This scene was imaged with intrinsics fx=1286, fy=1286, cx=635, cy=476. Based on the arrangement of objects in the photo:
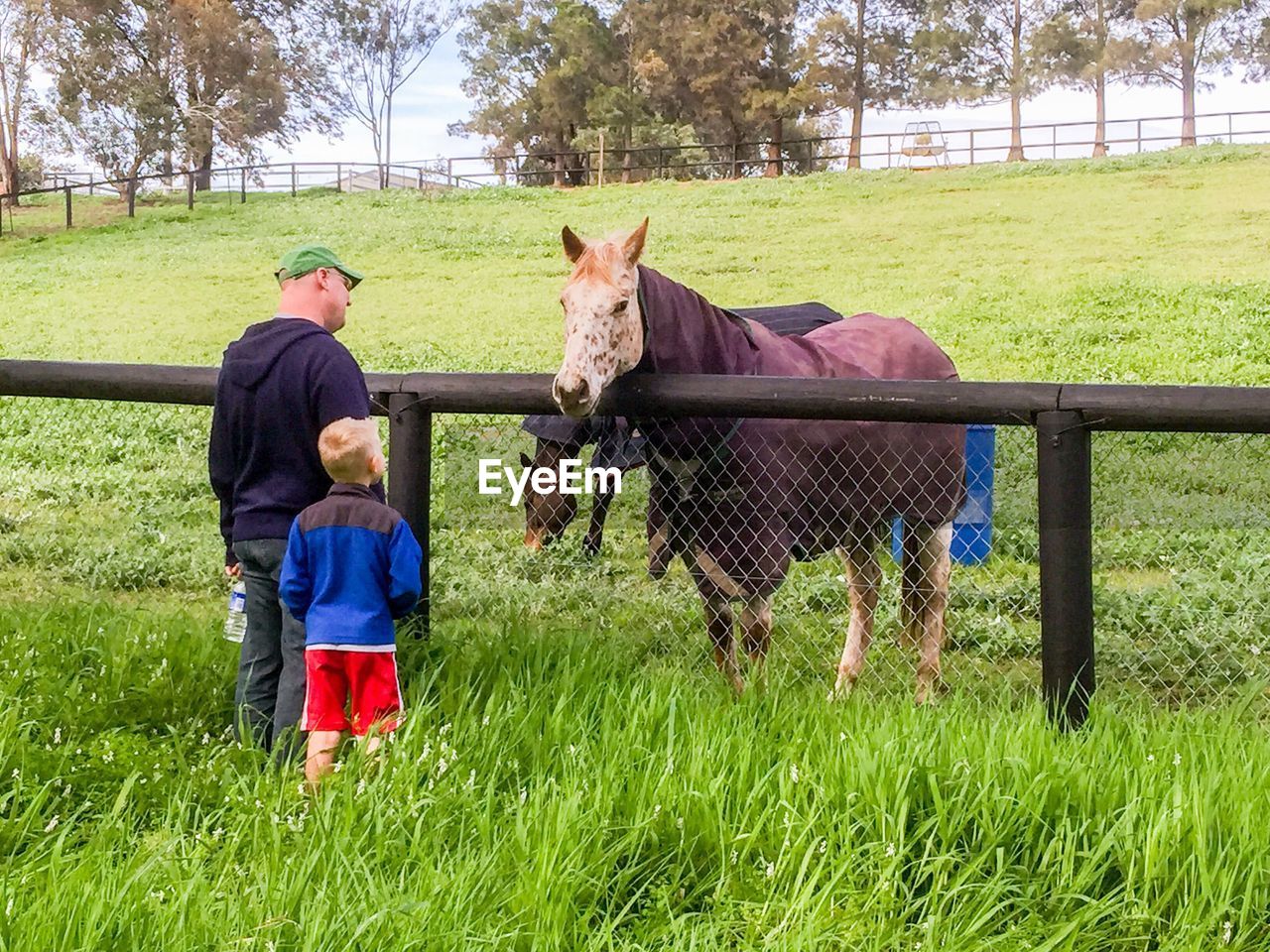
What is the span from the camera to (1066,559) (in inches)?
141

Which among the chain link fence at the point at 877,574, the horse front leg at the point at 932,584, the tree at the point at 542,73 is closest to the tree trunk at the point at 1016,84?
the tree at the point at 542,73

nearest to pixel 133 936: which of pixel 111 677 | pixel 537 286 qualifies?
pixel 111 677

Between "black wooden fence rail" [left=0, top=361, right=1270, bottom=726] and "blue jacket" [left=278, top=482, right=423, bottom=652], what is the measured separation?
0.70 meters

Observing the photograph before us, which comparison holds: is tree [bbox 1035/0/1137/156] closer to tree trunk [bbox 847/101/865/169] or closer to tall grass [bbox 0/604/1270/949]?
tree trunk [bbox 847/101/865/169]

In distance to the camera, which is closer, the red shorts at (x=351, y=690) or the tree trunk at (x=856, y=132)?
the red shorts at (x=351, y=690)

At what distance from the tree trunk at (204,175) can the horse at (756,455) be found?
30306 mm

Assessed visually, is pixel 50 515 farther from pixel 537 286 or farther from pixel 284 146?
pixel 284 146

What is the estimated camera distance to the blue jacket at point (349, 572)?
10.7ft

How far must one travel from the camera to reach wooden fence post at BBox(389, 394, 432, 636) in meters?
4.02

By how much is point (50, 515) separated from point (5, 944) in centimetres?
670

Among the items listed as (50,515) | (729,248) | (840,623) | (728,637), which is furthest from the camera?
(729,248)

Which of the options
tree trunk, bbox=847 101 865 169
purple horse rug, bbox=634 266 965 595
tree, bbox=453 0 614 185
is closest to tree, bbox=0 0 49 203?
tree, bbox=453 0 614 185

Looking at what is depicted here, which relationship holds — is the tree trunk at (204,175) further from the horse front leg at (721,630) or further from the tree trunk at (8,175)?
the horse front leg at (721,630)

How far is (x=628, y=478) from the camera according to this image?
610cm
